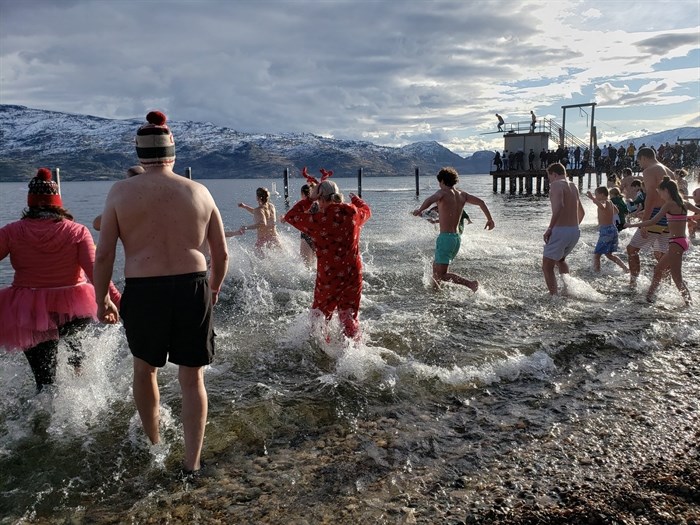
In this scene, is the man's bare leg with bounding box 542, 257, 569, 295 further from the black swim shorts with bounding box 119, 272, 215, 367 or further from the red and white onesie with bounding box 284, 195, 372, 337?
the black swim shorts with bounding box 119, 272, 215, 367

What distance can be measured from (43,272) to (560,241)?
6.62m

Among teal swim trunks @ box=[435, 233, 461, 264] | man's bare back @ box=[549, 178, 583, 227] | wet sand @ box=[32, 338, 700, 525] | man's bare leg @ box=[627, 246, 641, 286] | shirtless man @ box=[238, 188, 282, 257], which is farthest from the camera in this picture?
shirtless man @ box=[238, 188, 282, 257]

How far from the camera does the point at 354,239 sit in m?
5.29

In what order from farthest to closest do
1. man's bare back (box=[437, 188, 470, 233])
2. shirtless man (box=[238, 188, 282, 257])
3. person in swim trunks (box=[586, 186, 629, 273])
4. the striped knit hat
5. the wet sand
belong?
1. shirtless man (box=[238, 188, 282, 257])
2. person in swim trunks (box=[586, 186, 629, 273])
3. man's bare back (box=[437, 188, 470, 233])
4. the striped knit hat
5. the wet sand

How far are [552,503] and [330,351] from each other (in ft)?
9.76

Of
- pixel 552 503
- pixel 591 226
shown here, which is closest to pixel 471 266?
pixel 552 503

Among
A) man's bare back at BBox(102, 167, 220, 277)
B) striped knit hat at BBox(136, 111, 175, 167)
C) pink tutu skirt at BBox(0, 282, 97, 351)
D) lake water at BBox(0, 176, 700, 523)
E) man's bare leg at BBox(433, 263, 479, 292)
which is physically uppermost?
striped knit hat at BBox(136, 111, 175, 167)

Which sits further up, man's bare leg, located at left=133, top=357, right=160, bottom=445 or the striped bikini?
the striped bikini

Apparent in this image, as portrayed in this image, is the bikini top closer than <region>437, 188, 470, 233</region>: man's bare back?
Yes

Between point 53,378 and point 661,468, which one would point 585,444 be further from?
point 53,378

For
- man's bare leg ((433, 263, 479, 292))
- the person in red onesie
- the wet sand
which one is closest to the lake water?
the wet sand

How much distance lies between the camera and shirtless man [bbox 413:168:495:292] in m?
7.62

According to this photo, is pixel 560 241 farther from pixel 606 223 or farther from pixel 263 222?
pixel 263 222

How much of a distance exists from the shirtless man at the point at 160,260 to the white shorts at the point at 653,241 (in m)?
7.15
